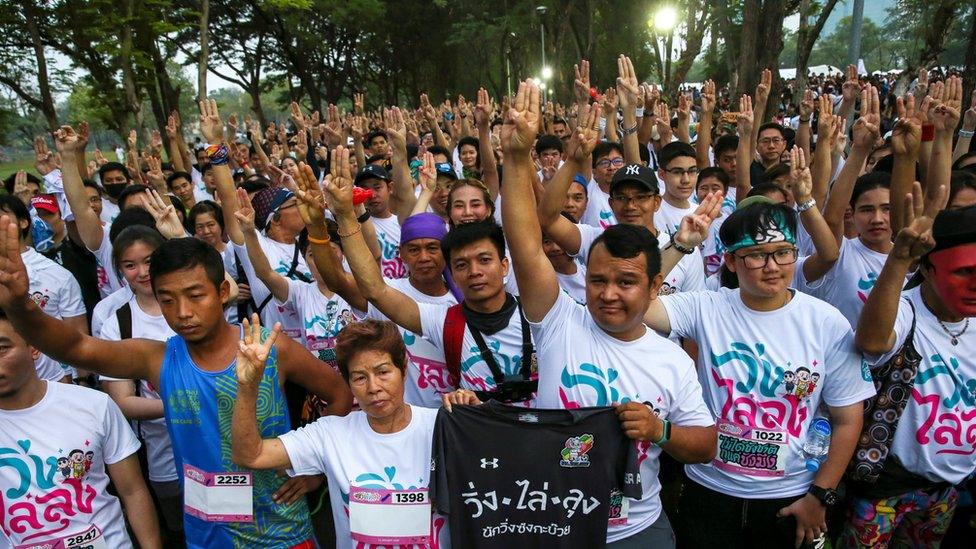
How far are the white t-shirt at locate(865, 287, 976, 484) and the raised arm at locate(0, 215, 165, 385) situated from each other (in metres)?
3.31

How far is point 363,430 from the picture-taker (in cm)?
260

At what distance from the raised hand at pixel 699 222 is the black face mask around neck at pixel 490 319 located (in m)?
0.96

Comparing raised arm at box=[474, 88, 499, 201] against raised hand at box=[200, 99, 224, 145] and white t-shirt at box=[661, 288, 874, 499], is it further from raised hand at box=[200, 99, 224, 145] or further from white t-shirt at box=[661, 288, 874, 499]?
white t-shirt at box=[661, 288, 874, 499]

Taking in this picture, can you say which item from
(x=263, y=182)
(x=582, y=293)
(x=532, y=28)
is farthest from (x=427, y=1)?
(x=582, y=293)

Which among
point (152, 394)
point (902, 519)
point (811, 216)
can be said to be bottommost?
point (902, 519)

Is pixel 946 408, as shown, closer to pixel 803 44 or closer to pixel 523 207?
pixel 523 207

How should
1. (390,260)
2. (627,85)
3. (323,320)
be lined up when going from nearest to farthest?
(323,320)
(390,260)
(627,85)

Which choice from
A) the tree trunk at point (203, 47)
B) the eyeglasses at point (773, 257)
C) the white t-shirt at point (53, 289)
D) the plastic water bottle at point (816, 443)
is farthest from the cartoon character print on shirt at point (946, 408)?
the tree trunk at point (203, 47)

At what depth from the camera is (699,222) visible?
3098 millimetres

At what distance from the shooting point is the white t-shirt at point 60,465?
254 centimetres

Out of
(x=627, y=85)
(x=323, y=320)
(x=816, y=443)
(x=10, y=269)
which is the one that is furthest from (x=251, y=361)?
(x=627, y=85)

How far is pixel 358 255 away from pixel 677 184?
3143mm

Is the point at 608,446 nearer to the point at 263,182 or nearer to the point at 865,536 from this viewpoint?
the point at 865,536

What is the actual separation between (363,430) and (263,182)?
476 cm
